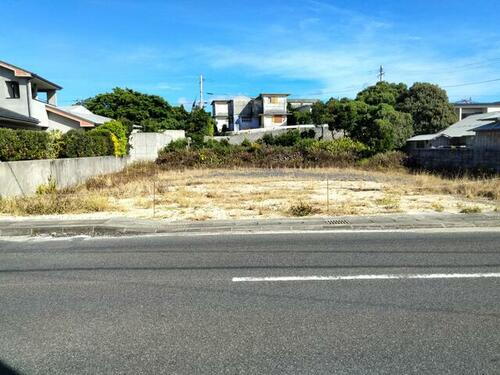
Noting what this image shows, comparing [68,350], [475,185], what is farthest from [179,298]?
[475,185]

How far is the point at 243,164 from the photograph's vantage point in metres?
30.2

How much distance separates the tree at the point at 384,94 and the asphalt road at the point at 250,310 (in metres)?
42.5

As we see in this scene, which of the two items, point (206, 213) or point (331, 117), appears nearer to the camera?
point (206, 213)

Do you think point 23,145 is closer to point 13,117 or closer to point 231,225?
point 13,117

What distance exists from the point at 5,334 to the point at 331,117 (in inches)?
1679

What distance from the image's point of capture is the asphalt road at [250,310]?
→ 3.26 meters

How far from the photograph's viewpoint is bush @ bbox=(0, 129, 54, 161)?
12719mm

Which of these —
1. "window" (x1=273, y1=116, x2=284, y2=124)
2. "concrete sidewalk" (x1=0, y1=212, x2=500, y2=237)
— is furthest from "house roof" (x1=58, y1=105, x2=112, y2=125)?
"window" (x1=273, y1=116, x2=284, y2=124)

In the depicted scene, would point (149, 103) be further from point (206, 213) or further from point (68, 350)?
point (68, 350)

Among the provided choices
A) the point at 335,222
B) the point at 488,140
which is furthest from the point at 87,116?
the point at 335,222

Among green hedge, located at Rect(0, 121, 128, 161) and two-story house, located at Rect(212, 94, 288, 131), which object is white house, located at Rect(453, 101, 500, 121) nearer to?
two-story house, located at Rect(212, 94, 288, 131)

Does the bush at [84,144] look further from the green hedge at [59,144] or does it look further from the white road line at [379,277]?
the white road line at [379,277]

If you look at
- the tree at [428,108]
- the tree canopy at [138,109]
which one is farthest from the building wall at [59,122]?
the tree at [428,108]

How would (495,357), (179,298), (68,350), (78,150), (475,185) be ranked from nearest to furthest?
(495,357)
(68,350)
(179,298)
(475,185)
(78,150)
